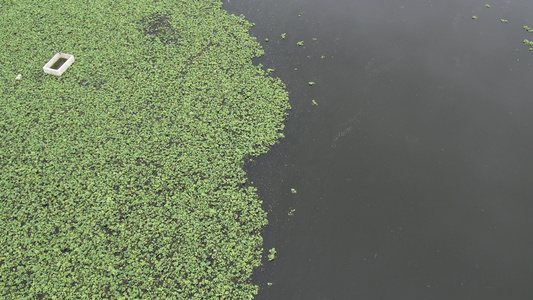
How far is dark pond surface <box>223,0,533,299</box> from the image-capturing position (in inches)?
253

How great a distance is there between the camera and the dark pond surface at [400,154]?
21.1 feet

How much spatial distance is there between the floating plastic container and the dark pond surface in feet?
15.9

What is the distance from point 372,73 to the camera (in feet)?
31.3

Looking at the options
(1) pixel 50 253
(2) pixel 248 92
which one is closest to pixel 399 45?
(2) pixel 248 92

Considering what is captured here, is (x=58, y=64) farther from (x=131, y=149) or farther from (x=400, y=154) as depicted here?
(x=400, y=154)

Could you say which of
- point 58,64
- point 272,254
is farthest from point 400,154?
point 58,64

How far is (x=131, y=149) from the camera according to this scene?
7.79 meters

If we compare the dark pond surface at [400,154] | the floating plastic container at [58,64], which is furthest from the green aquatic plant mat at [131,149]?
the dark pond surface at [400,154]

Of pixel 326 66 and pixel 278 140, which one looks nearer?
pixel 278 140

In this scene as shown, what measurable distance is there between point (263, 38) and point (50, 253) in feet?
23.7

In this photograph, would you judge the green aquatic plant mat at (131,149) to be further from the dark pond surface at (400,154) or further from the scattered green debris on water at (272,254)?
the dark pond surface at (400,154)

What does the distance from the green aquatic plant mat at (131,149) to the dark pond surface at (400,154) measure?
0.66 meters

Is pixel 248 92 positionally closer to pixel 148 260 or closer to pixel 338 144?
pixel 338 144

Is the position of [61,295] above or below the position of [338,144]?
below
